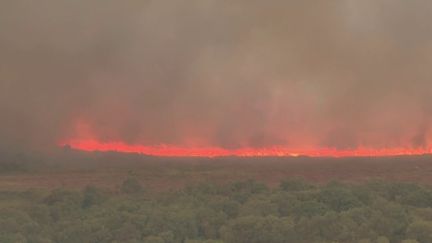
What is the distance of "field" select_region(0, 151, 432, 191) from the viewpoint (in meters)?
49.3

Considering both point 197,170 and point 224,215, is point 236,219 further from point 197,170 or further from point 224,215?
point 197,170

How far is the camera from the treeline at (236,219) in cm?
2284

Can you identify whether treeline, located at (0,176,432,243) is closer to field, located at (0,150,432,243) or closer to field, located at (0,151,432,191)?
field, located at (0,150,432,243)

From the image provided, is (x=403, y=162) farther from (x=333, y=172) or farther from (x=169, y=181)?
(x=169, y=181)

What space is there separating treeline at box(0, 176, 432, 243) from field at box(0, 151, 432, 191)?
15274 millimetres

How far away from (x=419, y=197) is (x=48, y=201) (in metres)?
18.9

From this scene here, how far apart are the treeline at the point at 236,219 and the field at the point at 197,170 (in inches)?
601

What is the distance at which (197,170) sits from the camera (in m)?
62.0

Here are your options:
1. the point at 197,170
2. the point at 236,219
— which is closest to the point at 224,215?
the point at 236,219

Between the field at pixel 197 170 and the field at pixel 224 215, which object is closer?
the field at pixel 224 215

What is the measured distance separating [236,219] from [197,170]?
3730 cm

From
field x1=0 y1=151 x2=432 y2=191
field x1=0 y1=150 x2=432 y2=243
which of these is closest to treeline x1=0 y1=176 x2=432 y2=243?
field x1=0 y1=150 x2=432 y2=243

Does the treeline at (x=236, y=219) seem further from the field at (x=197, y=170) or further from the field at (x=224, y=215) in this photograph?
the field at (x=197, y=170)

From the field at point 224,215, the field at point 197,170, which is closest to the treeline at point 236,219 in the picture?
the field at point 224,215
